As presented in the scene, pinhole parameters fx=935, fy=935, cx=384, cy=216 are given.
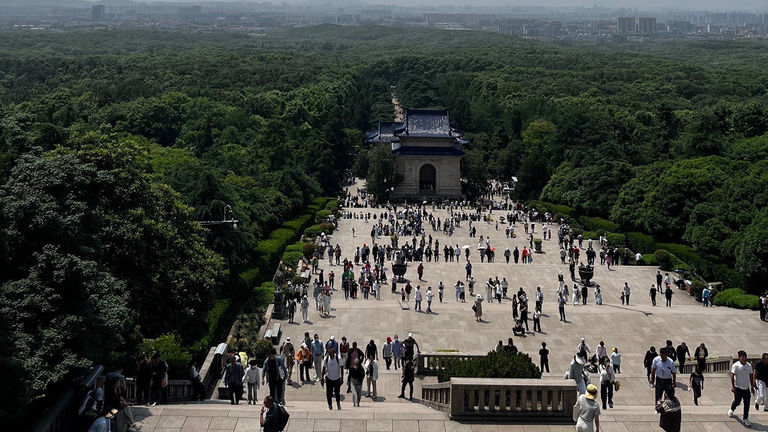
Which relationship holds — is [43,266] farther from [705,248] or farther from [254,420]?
[705,248]

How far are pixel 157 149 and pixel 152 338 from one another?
3381 centimetres

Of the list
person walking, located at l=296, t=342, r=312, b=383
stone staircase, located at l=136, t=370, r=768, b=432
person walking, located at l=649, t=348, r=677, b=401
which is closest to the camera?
stone staircase, located at l=136, t=370, r=768, b=432

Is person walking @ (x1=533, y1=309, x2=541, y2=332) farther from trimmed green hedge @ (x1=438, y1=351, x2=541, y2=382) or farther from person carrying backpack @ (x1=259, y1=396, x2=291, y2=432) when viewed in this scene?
person carrying backpack @ (x1=259, y1=396, x2=291, y2=432)

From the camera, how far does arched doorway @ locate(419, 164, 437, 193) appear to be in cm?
7150

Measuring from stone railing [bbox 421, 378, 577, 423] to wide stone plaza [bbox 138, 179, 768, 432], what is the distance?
28 cm

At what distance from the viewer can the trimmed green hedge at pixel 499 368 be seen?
17.1 meters

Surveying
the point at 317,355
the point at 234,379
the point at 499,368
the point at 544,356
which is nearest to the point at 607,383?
the point at 499,368

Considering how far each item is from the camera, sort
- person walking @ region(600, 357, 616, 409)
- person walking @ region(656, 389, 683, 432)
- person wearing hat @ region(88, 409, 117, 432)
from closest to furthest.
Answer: person wearing hat @ region(88, 409, 117, 432) < person walking @ region(656, 389, 683, 432) < person walking @ region(600, 357, 616, 409)

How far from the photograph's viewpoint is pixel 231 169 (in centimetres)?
6081

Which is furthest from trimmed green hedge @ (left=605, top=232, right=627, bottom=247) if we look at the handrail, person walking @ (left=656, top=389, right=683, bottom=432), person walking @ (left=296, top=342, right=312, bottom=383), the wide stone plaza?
the handrail

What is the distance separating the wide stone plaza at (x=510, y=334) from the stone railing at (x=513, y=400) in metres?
0.28

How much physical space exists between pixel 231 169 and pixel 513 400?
154 feet

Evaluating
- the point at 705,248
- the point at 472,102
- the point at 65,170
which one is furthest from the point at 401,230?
the point at 472,102

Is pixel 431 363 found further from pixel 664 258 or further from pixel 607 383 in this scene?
pixel 664 258
